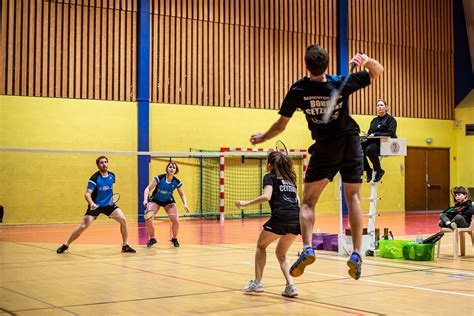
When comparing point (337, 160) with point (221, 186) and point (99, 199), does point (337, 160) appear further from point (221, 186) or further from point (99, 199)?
point (221, 186)

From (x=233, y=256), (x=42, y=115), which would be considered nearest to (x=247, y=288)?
(x=233, y=256)

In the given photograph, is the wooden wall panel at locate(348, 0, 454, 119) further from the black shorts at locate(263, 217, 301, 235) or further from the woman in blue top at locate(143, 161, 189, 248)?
the black shorts at locate(263, 217, 301, 235)

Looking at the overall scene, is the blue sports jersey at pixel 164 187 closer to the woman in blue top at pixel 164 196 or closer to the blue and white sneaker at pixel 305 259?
the woman in blue top at pixel 164 196

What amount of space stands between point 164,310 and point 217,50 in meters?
17.9

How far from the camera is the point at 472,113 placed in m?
29.0

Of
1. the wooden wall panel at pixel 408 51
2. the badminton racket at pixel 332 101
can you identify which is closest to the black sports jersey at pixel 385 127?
the badminton racket at pixel 332 101

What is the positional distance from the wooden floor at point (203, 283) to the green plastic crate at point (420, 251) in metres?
0.19

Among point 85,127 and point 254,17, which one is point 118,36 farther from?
point 254,17

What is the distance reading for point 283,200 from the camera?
308 inches

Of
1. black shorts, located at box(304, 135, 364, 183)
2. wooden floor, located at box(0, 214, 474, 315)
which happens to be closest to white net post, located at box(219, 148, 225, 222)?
wooden floor, located at box(0, 214, 474, 315)

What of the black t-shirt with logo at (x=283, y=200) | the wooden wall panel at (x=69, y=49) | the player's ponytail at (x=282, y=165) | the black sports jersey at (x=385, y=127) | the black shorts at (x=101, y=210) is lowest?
the black shorts at (x=101, y=210)

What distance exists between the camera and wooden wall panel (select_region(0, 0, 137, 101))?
20.0 meters

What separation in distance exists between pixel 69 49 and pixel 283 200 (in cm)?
1511

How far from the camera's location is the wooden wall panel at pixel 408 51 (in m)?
27.4
